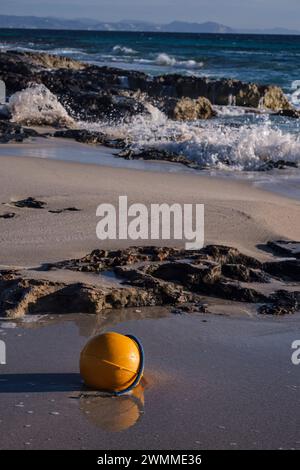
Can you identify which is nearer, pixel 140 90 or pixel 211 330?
pixel 211 330

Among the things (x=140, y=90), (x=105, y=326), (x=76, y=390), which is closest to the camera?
(x=76, y=390)

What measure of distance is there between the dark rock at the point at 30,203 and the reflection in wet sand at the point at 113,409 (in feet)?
12.1

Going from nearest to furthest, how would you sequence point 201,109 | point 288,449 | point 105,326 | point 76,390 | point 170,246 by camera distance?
point 288,449, point 76,390, point 105,326, point 170,246, point 201,109

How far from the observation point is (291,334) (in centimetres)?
496

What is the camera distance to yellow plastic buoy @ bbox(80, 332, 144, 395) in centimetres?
392

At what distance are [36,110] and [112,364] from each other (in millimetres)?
10857

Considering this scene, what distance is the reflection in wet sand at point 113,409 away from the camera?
144 inches

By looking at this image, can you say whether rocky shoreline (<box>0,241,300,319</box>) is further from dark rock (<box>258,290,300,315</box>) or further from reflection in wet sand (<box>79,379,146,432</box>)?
reflection in wet sand (<box>79,379,146,432</box>)

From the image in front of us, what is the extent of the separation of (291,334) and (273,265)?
3.80ft

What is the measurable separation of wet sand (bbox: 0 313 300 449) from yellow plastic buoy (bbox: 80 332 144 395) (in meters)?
0.07

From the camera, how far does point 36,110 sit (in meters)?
14.3

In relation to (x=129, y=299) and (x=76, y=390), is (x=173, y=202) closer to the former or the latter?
(x=129, y=299)

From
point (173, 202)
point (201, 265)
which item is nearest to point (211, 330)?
point (201, 265)

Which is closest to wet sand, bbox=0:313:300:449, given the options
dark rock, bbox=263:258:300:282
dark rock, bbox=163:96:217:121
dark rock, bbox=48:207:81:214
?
dark rock, bbox=263:258:300:282
